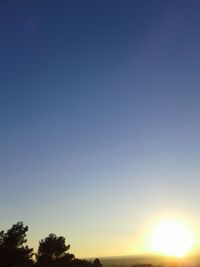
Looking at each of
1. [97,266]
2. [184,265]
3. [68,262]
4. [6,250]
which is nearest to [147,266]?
[184,265]

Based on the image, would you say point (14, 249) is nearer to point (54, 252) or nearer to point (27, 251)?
point (27, 251)

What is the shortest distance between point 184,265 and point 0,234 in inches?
3205

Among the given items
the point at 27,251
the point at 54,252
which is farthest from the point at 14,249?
the point at 54,252

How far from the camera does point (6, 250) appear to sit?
65125mm

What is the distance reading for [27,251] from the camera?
2670 inches

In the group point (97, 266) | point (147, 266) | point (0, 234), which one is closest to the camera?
point (0, 234)

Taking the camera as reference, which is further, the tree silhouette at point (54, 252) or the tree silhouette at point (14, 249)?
the tree silhouette at point (54, 252)

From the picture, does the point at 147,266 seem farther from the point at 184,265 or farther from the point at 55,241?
the point at 55,241

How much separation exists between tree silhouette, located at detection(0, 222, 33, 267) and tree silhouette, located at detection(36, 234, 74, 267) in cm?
732

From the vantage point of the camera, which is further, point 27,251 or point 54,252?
point 54,252

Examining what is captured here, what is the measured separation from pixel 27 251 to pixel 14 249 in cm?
250

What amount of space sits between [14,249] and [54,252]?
47.8 feet

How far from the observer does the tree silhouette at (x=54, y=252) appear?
77875 mm

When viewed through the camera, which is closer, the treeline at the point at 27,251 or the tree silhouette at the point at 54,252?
the treeline at the point at 27,251
